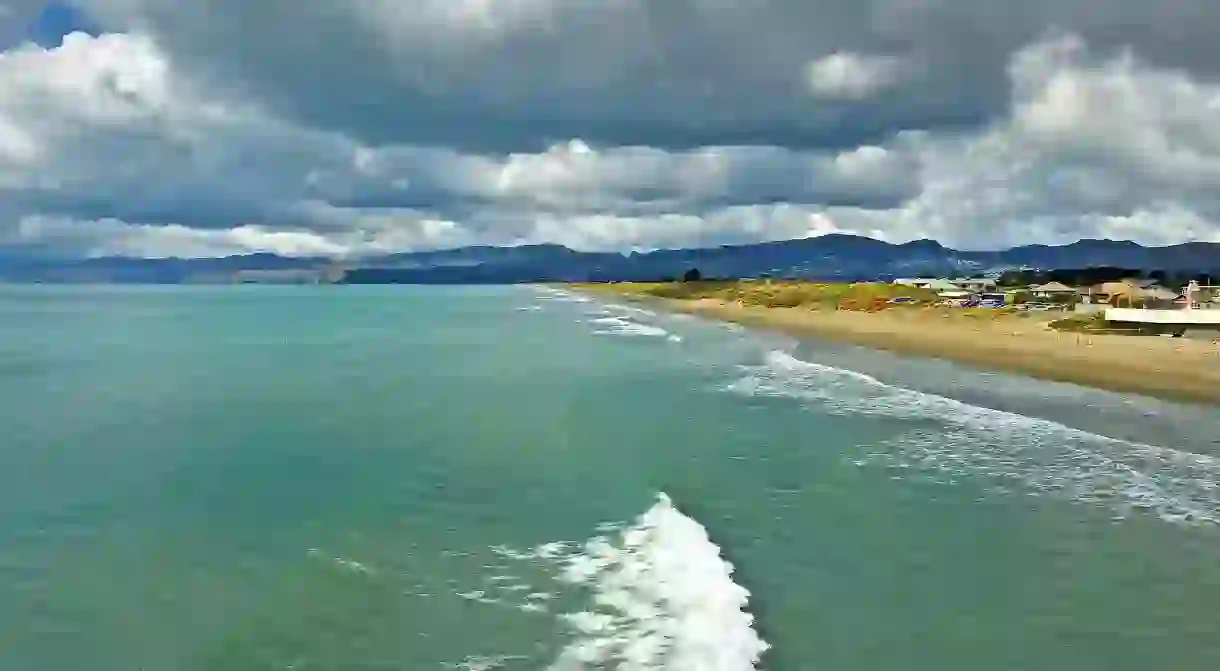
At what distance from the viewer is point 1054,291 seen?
11612cm

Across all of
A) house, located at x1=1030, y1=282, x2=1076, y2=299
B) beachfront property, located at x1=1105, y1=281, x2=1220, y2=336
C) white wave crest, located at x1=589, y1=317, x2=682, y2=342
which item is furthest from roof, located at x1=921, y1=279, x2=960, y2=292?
beachfront property, located at x1=1105, y1=281, x2=1220, y2=336

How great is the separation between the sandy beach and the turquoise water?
12.9ft

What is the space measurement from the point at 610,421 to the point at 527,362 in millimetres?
21802

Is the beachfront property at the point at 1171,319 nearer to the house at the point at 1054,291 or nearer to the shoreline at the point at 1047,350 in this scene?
the shoreline at the point at 1047,350

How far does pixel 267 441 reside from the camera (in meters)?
26.7

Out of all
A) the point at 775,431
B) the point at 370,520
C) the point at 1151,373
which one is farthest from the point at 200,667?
the point at 1151,373

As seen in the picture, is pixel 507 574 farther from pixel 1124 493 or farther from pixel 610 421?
pixel 610 421

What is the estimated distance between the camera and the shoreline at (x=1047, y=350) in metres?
36.8

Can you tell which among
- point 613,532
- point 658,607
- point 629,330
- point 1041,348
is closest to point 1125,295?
point 629,330

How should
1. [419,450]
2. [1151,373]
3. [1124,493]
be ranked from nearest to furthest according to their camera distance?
[1124,493]
[419,450]
[1151,373]

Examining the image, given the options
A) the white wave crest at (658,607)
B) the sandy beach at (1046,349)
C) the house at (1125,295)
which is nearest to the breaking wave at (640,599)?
the white wave crest at (658,607)

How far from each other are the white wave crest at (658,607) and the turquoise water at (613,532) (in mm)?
55

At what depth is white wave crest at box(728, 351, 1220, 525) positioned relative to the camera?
1856 centimetres

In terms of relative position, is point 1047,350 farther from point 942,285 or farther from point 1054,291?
point 942,285
